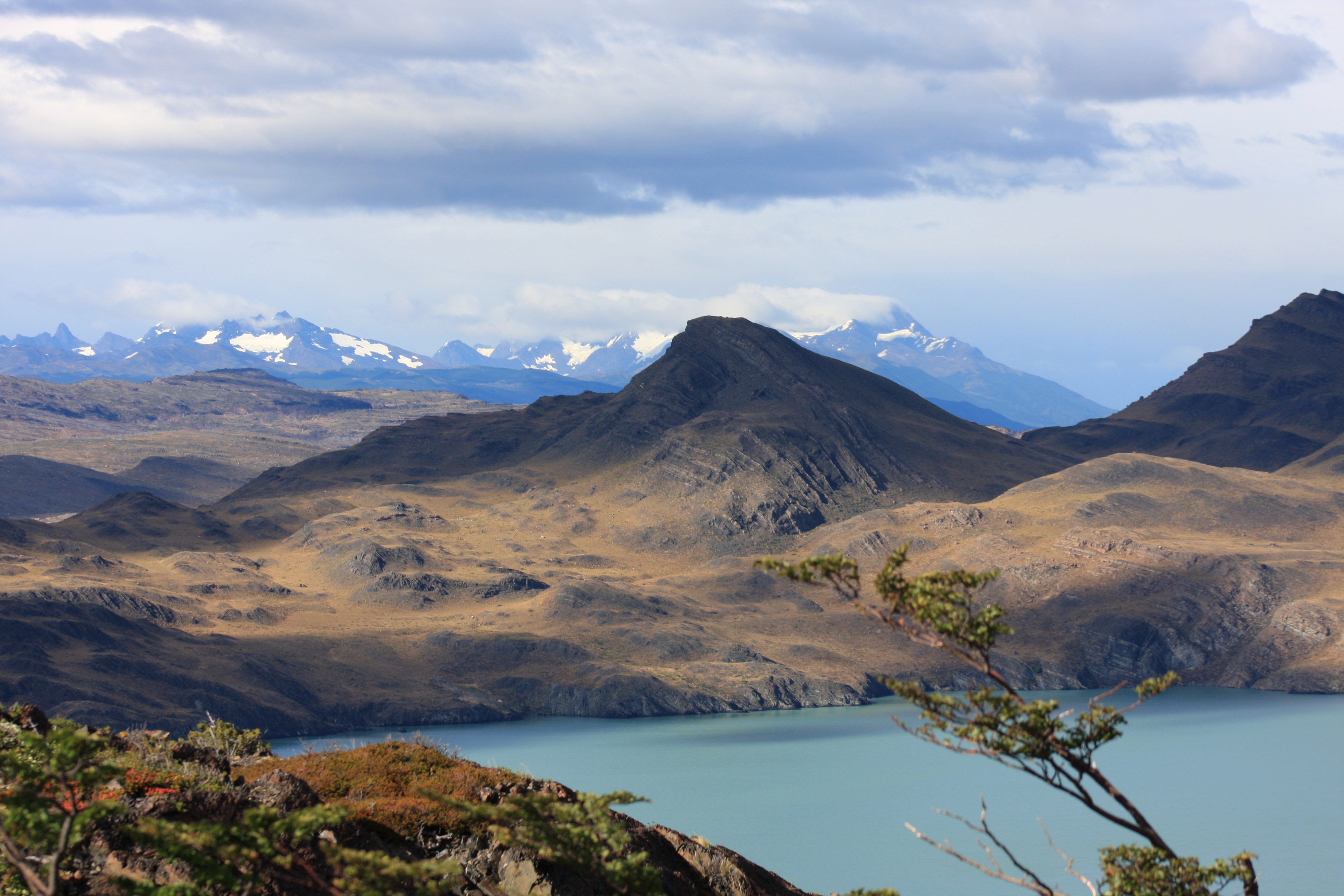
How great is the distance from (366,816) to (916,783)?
93885 mm

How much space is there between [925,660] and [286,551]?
10216 centimetres

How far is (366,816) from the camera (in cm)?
2273

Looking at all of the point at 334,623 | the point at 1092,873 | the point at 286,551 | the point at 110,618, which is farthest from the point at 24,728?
the point at 286,551

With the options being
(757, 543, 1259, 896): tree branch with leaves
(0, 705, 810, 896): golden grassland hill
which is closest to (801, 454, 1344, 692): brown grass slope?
(0, 705, 810, 896): golden grassland hill

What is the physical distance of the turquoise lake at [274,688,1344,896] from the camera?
79.6 metres

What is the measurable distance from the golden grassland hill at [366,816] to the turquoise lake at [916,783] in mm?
44889

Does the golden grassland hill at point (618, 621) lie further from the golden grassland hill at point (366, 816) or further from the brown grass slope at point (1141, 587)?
the golden grassland hill at point (366, 816)

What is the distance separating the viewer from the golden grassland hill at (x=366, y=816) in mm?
18891

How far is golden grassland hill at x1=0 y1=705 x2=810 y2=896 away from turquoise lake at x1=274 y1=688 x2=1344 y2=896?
147ft

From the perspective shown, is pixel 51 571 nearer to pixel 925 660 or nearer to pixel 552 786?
pixel 925 660

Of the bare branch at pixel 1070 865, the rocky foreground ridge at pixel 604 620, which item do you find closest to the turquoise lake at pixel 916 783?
the rocky foreground ridge at pixel 604 620

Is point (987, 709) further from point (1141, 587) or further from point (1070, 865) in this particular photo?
point (1141, 587)

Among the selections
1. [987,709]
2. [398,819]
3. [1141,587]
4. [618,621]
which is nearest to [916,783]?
[618,621]

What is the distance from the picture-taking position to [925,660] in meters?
160
